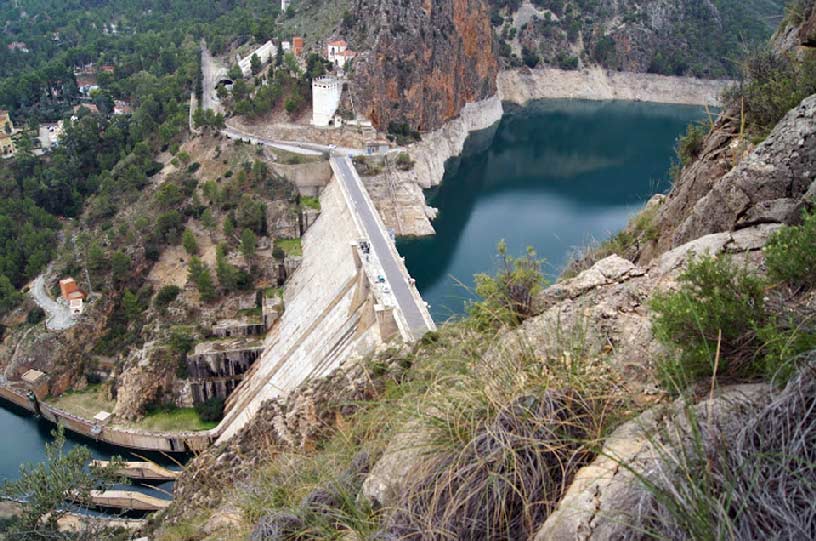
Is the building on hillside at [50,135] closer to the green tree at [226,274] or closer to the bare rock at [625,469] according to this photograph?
the green tree at [226,274]

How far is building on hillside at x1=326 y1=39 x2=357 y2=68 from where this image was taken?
58.6m

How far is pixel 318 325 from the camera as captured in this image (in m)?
31.8

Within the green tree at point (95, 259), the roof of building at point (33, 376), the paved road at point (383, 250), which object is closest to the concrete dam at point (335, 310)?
the paved road at point (383, 250)

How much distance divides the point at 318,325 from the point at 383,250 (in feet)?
20.7

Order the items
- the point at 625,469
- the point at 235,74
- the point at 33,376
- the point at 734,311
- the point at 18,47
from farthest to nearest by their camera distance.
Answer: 1. the point at 18,47
2. the point at 235,74
3. the point at 33,376
4. the point at 734,311
5. the point at 625,469

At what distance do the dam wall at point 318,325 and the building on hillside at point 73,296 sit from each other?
40.9ft

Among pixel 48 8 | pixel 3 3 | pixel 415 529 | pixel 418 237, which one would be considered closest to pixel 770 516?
pixel 415 529

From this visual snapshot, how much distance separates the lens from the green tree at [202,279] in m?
37.8

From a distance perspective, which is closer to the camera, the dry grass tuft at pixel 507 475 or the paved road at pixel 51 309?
the dry grass tuft at pixel 507 475

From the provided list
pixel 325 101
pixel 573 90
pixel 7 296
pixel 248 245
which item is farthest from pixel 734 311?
pixel 573 90

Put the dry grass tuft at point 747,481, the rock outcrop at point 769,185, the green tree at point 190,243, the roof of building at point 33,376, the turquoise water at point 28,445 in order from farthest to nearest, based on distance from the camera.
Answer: the green tree at point 190,243 < the roof of building at point 33,376 < the turquoise water at point 28,445 < the rock outcrop at point 769,185 < the dry grass tuft at point 747,481

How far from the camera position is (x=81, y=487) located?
1820 cm

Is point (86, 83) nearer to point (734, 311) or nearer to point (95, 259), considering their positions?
point (95, 259)

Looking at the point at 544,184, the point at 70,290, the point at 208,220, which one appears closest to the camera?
the point at 70,290
